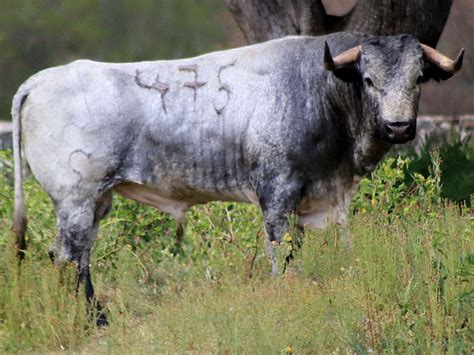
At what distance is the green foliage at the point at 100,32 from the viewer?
20.3 meters

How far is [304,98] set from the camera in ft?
28.7

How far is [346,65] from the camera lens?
8555 millimetres

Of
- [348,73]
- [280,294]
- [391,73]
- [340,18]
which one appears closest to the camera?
[280,294]

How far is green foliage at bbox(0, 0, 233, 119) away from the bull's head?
11.1 m

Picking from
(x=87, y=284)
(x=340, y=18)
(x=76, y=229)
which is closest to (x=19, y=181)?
(x=76, y=229)

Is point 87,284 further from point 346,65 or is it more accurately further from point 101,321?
point 346,65

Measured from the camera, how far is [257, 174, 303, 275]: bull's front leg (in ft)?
28.1

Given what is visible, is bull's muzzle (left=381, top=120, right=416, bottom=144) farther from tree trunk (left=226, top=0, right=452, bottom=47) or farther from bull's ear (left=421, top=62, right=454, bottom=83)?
tree trunk (left=226, top=0, right=452, bottom=47)

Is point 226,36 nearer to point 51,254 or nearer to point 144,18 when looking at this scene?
point 144,18

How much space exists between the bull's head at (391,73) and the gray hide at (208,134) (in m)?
0.02

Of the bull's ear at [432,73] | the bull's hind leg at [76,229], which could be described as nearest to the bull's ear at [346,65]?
the bull's ear at [432,73]

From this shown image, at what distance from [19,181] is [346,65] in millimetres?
2173

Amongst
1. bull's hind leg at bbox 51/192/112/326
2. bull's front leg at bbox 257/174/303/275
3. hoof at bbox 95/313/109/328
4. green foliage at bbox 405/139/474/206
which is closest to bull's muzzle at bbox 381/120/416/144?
bull's front leg at bbox 257/174/303/275

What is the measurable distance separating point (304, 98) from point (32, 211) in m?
2.46
